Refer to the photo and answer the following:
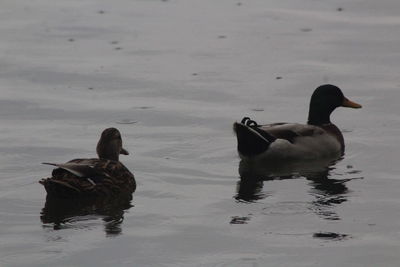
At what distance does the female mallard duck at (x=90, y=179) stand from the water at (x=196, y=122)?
147 mm

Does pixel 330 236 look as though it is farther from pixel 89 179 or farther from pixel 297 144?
pixel 297 144

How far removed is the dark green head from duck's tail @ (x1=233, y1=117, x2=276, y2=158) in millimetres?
1069

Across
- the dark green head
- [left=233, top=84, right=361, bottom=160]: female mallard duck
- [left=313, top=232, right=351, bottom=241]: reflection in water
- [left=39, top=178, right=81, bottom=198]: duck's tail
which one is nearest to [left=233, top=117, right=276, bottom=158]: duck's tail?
[left=233, top=84, right=361, bottom=160]: female mallard duck

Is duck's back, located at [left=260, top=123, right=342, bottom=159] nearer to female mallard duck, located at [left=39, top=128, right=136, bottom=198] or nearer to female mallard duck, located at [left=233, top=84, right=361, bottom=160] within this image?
female mallard duck, located at [left=233, top=84, right=361, bottom=160]

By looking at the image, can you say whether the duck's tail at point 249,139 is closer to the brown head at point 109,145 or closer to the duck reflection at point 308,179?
the duck reflection at point 308,179

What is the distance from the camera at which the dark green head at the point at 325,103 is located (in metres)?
13.9

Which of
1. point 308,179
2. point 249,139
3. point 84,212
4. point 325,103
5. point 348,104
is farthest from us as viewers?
point 348,104

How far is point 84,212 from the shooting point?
35.1ft

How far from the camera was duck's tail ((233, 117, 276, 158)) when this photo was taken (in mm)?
12844

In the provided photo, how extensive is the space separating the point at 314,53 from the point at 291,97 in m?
2.31

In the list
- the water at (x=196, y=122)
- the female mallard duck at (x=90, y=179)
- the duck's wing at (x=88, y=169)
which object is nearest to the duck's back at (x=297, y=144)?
the water at (x=196, y=122)

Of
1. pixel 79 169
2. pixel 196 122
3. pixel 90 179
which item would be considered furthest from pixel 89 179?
pixel 196 122

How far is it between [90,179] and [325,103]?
3844 mm

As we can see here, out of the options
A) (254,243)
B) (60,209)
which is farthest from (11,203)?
(254,243)
